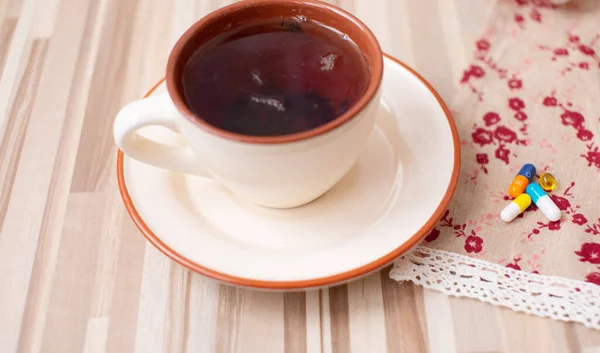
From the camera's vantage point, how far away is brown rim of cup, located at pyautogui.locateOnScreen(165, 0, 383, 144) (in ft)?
1.98

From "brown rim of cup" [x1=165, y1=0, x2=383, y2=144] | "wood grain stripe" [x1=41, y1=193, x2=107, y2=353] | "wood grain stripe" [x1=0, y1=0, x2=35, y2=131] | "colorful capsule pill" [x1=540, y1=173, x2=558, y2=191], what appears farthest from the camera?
"wood grain stripe" [x1=0, y1=0, x2=35, y2=131]

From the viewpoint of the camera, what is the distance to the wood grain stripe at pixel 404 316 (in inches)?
27.0

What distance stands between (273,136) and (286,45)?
165 mm

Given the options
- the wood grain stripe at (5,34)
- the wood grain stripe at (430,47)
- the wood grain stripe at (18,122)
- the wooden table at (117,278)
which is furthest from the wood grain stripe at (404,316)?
the wood grain stripe at (5,34)

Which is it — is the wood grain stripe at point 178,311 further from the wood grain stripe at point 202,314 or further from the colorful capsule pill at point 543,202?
the colorful capsule pill at point 543,202

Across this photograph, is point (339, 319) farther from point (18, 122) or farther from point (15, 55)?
point (15, 55)

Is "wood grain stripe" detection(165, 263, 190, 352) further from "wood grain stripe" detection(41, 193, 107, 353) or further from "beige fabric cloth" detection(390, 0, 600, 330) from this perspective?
"beige fabric cloth" detection(390, 0, 600, 330)

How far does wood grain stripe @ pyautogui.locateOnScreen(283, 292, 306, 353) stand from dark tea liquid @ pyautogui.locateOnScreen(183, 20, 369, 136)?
220 mm

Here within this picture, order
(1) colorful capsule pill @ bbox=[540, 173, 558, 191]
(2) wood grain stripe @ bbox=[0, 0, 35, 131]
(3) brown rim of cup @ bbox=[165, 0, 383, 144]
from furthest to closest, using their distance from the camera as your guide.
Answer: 1. (2) wood grain stripe @ bbox=[0, 0, 35, 131]
2. (1) colorful capsule pill @ bbox=[540, 173, 558, 191]
3. (3) brown rim of cup @ bbox=[165, 0, 383, 144]

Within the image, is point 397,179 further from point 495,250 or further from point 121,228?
point 121,228

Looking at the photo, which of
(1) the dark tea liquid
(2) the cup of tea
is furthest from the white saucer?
(1) the dark tea liquid

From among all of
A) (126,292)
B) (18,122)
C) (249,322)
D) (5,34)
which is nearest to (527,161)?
(249,322)

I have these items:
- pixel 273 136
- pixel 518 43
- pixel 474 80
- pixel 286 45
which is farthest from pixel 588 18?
pixel 273 136

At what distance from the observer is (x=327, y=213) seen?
0.75 m
